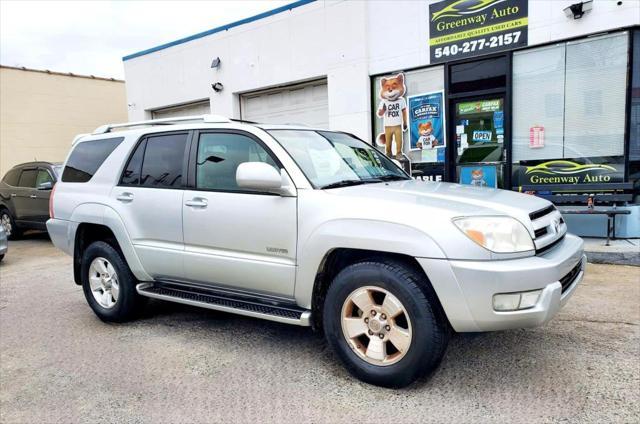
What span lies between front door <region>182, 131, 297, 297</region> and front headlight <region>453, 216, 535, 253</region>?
1.21 meters

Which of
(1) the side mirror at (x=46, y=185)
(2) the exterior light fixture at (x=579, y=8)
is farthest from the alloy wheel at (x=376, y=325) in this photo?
(1) the side mirror at (x=46, y=185)

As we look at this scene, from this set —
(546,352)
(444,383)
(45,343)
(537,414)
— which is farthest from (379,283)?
(45,343)

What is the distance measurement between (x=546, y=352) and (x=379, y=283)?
1541mm

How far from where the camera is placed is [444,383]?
10.5 ft

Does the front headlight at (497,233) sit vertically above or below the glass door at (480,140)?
below

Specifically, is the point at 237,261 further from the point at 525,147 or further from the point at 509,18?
the point at 509,18

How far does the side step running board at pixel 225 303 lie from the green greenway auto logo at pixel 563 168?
622 cm

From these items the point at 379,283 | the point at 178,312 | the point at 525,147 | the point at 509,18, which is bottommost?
the point at 178,312

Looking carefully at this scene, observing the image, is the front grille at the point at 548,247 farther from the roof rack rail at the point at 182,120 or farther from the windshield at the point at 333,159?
the roof rack rail at the point at 182,120

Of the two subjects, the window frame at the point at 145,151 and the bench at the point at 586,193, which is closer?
the window frame at the point at 145,151

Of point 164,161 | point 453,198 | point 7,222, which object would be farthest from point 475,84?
point 7,222

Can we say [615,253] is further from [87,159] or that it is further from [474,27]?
[87,159]

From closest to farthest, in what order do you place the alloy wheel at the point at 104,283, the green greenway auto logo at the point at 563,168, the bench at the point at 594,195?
the alloy wheel at the point at 104,283, the bench at the point at 594,195, the green greenway auto logo at the point at 563,168

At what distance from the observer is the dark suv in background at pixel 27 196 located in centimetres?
1010
